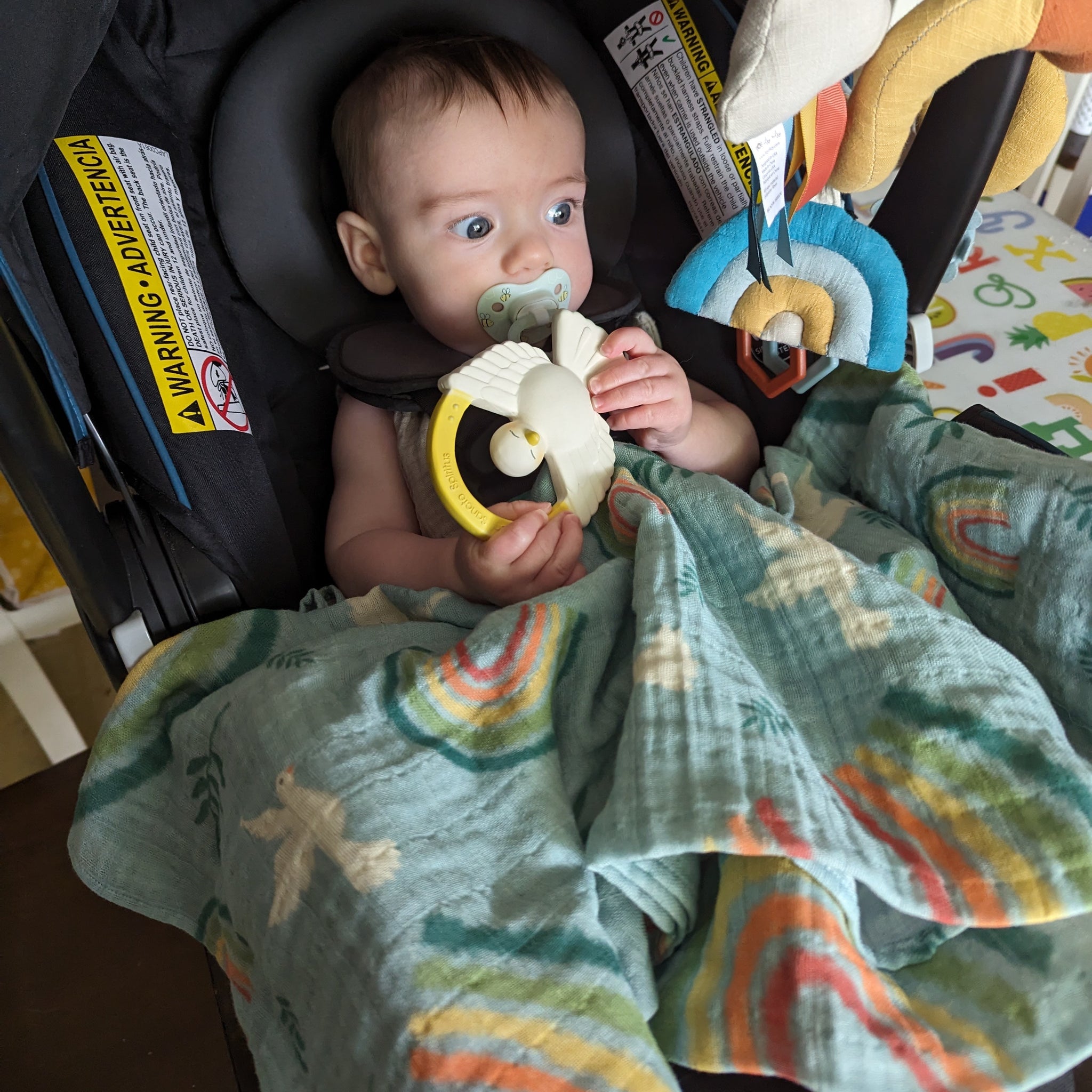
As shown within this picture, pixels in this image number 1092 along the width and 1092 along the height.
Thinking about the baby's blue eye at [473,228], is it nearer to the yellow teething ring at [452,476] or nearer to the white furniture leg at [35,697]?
the yellow teething ring at [452,476]

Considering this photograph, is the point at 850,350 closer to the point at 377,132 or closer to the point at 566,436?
the point at 566,436

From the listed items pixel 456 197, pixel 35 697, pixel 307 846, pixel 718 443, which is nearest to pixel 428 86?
pixel 456 197

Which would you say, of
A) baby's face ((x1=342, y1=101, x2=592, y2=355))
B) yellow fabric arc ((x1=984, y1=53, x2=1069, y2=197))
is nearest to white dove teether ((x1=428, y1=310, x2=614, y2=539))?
baby's face ((x1=342, y1=101, x2=592, y2=355))

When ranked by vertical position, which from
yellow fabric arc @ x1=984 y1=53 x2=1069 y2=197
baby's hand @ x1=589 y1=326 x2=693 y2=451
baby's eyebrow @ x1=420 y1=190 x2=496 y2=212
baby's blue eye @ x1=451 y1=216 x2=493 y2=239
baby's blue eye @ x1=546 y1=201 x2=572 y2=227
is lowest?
baby's hand @ x1=589 y1=326 x2=693 y2=451

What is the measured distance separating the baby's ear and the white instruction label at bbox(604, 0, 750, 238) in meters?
0.31

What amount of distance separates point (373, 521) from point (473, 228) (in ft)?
0.97

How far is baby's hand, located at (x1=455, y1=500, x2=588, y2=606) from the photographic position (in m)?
0.67

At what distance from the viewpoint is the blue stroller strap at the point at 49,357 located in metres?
0.57

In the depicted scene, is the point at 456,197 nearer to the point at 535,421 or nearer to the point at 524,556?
the point at 535,421

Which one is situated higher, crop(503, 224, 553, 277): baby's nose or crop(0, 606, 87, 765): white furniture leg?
crop(503, 224, 553, 277): baby's nose

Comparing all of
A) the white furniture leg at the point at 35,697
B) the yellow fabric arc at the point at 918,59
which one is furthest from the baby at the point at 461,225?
the white furniture leg at the point at 35,697

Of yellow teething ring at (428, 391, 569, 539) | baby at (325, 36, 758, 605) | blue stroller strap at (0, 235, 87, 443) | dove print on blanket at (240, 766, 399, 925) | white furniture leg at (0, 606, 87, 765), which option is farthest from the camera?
white furniture leg at (0, 606, 87, 765)

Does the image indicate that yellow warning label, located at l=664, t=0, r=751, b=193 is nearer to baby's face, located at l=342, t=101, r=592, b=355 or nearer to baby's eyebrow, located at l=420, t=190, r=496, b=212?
baby's face, located at l=342, t=101, r=592, b=355

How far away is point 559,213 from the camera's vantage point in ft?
2.75
